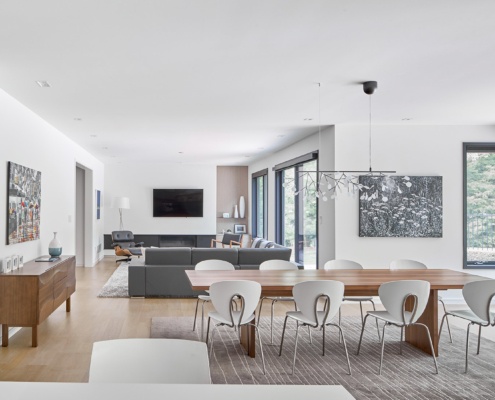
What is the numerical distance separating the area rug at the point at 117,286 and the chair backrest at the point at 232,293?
3750 mm

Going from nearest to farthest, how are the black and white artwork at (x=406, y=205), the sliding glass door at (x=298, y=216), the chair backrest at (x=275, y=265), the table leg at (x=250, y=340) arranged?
the table leg at (x=250, y=340) → the chair backrest at (x=275, y=265) → the black and white artwork at (x=406, y=205) → the sliding glass door at (x=298, y=216)

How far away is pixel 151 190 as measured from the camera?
13.0 metres

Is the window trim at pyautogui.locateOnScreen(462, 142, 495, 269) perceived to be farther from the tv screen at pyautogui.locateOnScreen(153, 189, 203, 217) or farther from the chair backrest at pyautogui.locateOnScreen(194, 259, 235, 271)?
the tv screen at pyautogui.locateOnScreen(153, 189, 203, 217)

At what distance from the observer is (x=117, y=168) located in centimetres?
1290

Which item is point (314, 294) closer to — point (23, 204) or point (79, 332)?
point (79, 332)

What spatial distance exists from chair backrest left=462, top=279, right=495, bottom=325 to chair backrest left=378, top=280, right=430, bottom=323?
13.3 inches

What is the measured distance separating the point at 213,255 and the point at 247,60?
3671 millimetres

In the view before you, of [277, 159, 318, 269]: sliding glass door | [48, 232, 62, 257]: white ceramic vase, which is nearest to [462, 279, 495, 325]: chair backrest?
[277, 159, 318, 269]: sliding glass door

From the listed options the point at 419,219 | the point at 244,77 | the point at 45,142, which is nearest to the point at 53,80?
the point at 244,77

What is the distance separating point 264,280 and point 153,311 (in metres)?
2.36

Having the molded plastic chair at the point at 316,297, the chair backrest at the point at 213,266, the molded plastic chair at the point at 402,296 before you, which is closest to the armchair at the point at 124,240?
the chair backrest at the point at 213,266

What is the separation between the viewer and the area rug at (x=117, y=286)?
718 cm

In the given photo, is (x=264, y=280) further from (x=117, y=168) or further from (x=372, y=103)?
(x=117, y=168)

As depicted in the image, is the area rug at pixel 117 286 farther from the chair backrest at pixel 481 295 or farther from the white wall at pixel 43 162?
the chair backrest at pixel 481 295
